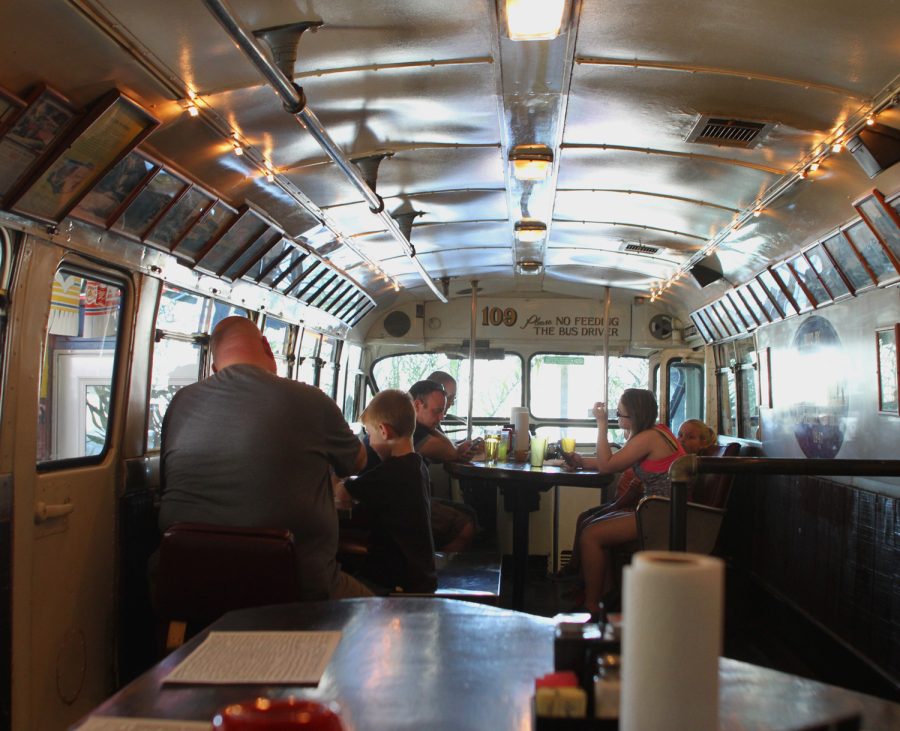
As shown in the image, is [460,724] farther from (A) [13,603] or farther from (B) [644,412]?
(B) [644,412]

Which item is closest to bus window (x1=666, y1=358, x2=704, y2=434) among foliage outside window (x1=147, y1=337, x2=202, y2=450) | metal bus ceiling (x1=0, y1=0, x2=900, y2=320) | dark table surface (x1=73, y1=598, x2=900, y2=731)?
metal bus ceiling (x1=0, y1=0, x2=900, y2=320)

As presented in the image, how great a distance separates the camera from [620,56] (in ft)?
11.4

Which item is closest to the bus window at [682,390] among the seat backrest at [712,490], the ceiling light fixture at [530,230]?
the ceiling light fixture at [530,230]

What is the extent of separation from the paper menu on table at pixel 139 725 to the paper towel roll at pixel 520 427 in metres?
5.06

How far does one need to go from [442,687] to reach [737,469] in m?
1.12

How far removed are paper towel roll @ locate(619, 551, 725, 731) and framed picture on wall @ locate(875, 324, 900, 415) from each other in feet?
12.7

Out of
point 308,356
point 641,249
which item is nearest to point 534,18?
point 641,249

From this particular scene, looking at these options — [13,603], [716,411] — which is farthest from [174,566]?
[716,411]

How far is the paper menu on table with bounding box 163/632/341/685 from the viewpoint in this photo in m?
1.61

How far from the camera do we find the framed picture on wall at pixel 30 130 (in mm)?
2760

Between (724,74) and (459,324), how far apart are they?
6.48m

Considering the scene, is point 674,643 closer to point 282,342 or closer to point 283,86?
point 283,86

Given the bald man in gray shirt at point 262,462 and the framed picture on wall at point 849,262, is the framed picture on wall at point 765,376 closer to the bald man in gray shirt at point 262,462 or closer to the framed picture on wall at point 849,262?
the framed picture on wall at point 849,262

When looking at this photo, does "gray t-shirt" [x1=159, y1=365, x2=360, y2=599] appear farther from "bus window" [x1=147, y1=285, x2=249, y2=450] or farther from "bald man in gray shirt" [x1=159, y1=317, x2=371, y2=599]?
"bus window" [x1=147, y1=285, x2=249, y2=450]
